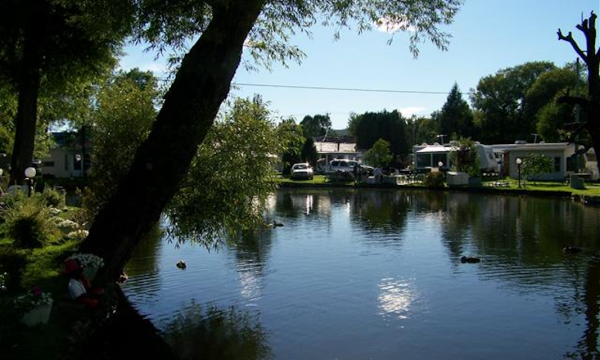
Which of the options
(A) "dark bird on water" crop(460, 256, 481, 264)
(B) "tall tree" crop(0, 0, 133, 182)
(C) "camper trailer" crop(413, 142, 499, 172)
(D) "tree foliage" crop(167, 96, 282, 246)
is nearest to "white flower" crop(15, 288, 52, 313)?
(D) "tree foliage" crop(167, 96, 282, 246)

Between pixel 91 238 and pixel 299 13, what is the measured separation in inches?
242

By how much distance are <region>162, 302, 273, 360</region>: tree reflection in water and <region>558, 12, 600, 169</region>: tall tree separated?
10612 mm

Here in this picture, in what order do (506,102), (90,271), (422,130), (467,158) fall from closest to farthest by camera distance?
(90,271) → (467,158) → (506,102) → (422,130)

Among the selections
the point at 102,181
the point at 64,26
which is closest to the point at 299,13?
the point at 102,181

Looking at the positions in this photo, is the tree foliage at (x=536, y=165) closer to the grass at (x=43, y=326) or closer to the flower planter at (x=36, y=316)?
the grass at (x=43, y=326)

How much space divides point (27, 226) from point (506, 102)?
3234 inches

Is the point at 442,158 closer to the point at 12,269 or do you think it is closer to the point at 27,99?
the point at 27,99

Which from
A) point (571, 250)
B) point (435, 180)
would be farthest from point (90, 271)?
point (435, 180)

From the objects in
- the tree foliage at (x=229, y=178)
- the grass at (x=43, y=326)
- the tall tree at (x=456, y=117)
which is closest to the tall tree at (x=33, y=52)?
the tree foliage at (x=229, y=178)

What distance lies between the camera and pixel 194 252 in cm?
1742

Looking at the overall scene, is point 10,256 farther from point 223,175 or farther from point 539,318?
point 539,318

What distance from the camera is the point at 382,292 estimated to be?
1238 cm

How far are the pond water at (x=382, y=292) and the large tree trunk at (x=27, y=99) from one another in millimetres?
5483

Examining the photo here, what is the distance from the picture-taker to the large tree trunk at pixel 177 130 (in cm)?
1008
